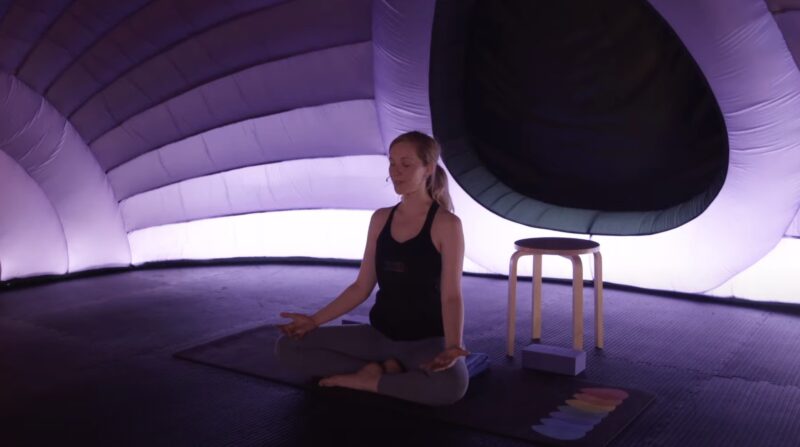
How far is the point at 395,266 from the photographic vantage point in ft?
6.40

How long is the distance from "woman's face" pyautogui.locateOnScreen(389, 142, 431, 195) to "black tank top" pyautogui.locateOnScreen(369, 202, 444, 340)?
0.12m

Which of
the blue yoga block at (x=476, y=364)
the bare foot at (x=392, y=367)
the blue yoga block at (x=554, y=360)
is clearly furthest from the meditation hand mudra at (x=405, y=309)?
the blue yoga block at (x=554, y=360)

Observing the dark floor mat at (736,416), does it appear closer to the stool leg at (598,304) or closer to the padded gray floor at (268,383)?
→ the padded gray floor at (268,383)

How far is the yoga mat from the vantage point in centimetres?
176

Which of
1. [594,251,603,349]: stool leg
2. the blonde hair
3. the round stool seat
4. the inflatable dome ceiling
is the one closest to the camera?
the blonde hair

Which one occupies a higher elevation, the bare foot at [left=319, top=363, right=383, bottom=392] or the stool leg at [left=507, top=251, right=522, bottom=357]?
the stool leg at [left=507, top=251, right=522, bottom=357]

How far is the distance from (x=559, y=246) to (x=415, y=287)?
790mm

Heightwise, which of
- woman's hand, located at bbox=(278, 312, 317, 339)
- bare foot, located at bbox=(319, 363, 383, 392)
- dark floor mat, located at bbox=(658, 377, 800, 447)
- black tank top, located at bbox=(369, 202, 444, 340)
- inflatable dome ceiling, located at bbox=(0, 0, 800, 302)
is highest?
inflatable dome ceiling, located at bbox=(0, 0, 800, 302)

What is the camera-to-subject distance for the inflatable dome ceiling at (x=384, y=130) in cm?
317

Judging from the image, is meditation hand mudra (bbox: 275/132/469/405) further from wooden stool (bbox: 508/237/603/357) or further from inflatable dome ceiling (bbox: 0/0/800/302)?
inflatable dome ceiling (bbox: 0/0/800/302)

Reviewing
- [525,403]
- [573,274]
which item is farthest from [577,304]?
[525,403]

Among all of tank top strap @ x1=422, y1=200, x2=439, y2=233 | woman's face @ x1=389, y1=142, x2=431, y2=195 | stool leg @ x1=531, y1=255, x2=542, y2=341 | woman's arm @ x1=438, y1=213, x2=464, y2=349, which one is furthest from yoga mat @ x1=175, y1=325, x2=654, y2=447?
woman's face @ x1=389, y1=142, x2=431, y2=195

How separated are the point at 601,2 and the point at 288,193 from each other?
2.28 m

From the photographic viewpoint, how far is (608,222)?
360 cm
